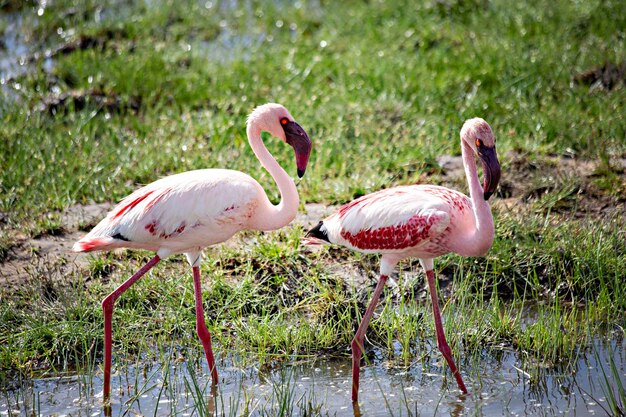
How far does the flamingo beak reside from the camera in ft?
18.9

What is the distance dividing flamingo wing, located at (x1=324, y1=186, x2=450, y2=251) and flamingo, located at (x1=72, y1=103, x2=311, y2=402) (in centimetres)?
33

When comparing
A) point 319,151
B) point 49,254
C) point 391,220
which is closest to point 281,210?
point 391,220

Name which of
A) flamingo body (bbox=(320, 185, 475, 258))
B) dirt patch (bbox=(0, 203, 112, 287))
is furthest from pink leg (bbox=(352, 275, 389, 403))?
dirt patch (bbox=(0, 203, 112, 287))

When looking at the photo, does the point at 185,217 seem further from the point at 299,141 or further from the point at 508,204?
the point at 508,204

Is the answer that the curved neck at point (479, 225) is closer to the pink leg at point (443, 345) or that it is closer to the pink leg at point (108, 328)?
the pink leg at point (443, 345)

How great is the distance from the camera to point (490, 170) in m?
5.23

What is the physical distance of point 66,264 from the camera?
6645 mm

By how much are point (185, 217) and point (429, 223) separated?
1.33 meters

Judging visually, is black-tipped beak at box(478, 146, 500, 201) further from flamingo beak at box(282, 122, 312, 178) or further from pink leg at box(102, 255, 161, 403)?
pink leg at box(102, 255, 161, 403)

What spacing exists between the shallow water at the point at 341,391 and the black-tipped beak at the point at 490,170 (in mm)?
967

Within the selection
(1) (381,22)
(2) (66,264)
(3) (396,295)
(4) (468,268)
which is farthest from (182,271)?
(1) (381,22)

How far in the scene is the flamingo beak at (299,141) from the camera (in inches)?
227

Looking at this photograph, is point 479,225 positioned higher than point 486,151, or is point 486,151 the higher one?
point 486,151

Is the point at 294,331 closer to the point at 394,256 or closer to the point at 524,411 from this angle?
the point at 394,256
